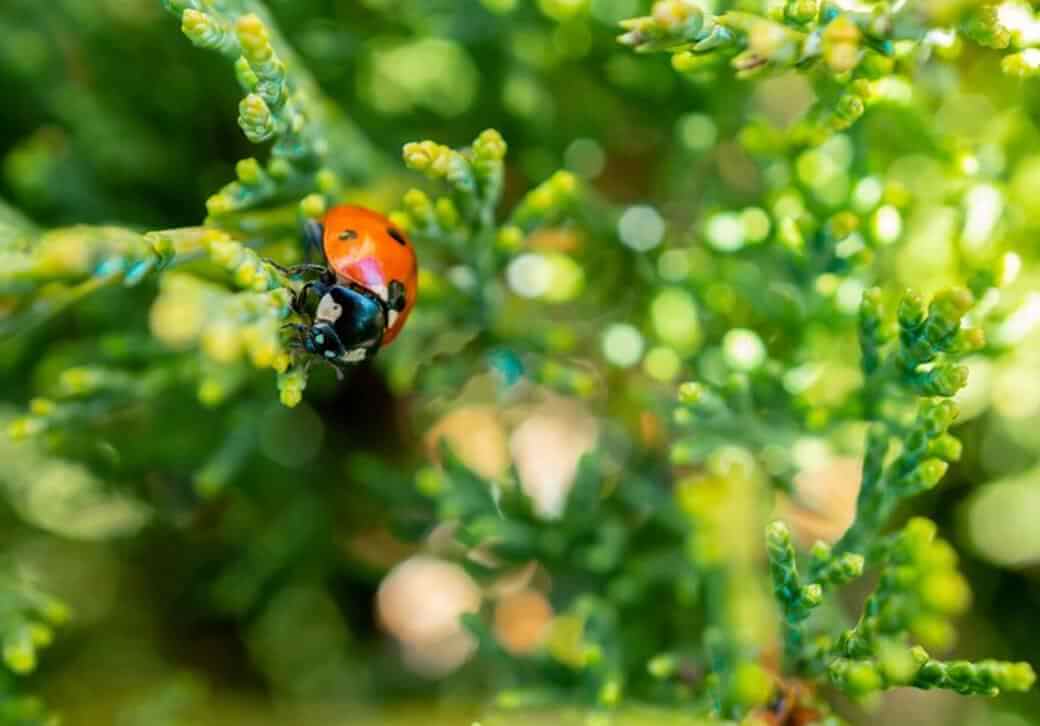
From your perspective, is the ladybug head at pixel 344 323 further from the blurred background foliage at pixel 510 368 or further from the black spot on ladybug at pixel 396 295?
the blurred background foliage at pixel 510 368

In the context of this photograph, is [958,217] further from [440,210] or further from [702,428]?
[440,210]

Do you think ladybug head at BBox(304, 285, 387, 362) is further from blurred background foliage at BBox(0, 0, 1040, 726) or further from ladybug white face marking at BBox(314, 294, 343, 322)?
blurred background foliage at BBox(0, 0, 1040, 726)

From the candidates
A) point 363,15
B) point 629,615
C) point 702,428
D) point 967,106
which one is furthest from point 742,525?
point 363,15

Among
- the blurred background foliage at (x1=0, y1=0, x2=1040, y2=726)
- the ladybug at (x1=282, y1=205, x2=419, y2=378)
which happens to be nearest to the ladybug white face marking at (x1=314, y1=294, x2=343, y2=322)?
the ladybug at (x1=282, y1=205, x2=419, y2=378)

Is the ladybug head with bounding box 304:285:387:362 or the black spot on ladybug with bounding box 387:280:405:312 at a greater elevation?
the black spot on ladybug with bounding box 387:280:405:312
